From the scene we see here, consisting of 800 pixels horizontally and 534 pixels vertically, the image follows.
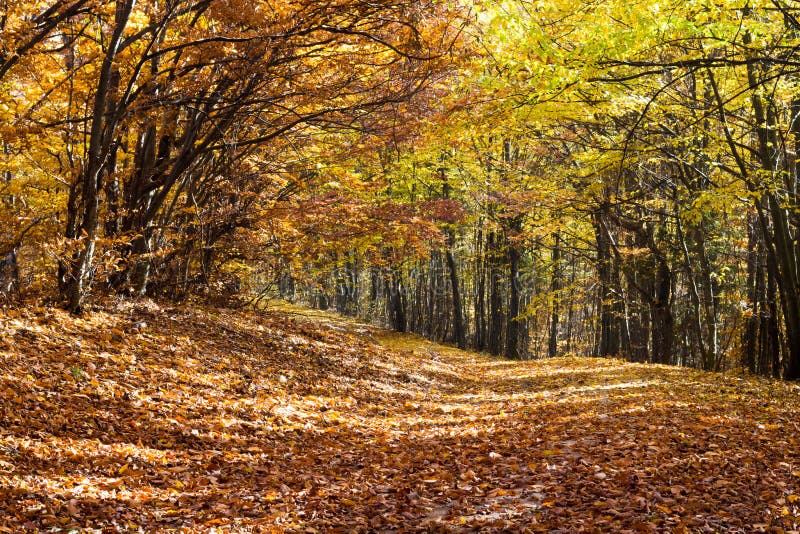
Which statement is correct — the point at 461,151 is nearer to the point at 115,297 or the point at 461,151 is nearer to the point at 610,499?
the point at 115,297

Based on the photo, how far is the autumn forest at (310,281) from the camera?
5051mm

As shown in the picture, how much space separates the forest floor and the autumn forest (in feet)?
0.12

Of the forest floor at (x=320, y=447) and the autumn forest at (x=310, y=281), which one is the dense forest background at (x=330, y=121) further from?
the forest floor at (x=320, y=447)

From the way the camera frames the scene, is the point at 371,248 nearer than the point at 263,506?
No

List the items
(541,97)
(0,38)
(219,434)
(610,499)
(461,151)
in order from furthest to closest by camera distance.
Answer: (461,151), (541,97), (0,38), (219,434), (610,499)

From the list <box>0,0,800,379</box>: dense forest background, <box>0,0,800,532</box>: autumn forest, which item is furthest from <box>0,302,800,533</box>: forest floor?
<box>0,0,800,379</box>: dense forest background

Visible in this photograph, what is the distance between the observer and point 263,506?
16.2 feet

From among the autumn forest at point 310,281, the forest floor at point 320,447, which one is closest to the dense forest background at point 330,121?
the autumn forest at point 310,281

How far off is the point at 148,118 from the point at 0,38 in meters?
2.08

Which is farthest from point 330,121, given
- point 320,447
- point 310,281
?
point 310,281

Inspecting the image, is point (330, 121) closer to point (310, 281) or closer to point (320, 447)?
point (320, 447)

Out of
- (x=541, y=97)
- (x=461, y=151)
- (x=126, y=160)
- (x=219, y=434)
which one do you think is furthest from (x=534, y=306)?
(x=219, y=434)

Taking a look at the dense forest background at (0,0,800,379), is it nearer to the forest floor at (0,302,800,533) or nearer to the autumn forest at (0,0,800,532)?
the autumn forest at (0,0,800,532)

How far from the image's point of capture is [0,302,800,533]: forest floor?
14.9 feet
